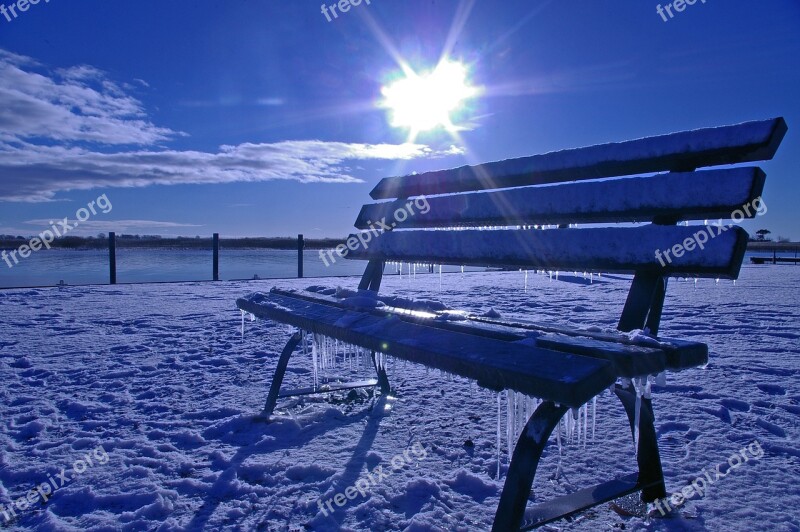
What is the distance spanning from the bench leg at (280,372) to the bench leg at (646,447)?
5.62ft

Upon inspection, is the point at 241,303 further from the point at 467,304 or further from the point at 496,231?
the point at 467,304

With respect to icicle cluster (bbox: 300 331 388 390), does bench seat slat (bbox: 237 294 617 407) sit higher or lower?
higher

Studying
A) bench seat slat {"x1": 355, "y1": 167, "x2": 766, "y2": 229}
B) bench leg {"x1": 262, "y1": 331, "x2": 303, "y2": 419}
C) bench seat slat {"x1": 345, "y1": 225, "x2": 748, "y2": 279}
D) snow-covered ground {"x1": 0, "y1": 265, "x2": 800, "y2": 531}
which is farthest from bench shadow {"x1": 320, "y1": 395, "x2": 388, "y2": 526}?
bench seat slat {"x1": 355, "y1": 167, "x2": 766, "y2": 229}

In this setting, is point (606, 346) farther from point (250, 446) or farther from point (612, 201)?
point (250, 446)

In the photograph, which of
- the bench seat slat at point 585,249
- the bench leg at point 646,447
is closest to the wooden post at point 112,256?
the bench seat slat at point 585,249

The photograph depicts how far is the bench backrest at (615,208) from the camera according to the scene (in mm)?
1686

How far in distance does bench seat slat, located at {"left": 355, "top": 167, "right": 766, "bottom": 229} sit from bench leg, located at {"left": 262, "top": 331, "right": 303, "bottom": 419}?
109 centimetres

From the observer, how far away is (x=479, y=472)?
6.92 ft

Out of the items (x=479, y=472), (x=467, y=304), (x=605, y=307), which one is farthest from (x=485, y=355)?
(x=605, y=307)

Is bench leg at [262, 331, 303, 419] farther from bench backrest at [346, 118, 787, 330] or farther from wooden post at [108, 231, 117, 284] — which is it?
wooden post at [108, 231, 117, 284]

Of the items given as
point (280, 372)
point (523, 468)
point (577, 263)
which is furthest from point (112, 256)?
point (523, 468)

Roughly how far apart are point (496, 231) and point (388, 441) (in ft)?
3.97

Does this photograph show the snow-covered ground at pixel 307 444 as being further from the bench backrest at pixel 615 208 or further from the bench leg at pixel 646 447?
the bench backrest at pixel 615 208

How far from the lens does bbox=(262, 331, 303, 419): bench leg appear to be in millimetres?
2744
